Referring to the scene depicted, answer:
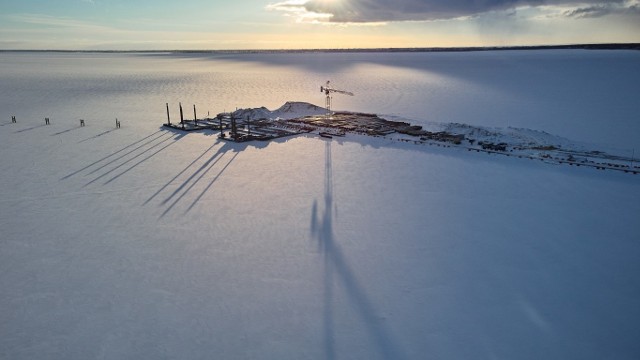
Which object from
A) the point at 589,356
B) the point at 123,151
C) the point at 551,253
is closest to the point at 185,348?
the point at 589,356

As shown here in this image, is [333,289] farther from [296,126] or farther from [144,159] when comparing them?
[296,126]

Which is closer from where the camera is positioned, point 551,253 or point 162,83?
point 551,253

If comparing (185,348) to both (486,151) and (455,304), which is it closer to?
(455,304)

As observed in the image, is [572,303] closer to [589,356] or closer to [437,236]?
[589,356]

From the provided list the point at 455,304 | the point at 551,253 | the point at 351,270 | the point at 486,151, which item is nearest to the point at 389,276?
the point at 351,270

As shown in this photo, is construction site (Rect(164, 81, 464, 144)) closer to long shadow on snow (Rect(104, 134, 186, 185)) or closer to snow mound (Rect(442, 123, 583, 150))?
snow mound (Rect(442, 123, 583, 150))

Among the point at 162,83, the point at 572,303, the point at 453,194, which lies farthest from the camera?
the point at 162,83

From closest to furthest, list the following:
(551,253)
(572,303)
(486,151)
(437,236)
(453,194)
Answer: (572,303) → (551,253) → (437,236) → (453,194) → (486,151)

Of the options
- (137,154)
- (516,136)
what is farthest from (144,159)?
(516,136)

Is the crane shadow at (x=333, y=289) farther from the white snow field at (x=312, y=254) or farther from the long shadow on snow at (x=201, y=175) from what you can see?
the long shadow on snow at (x=201, y=175)
